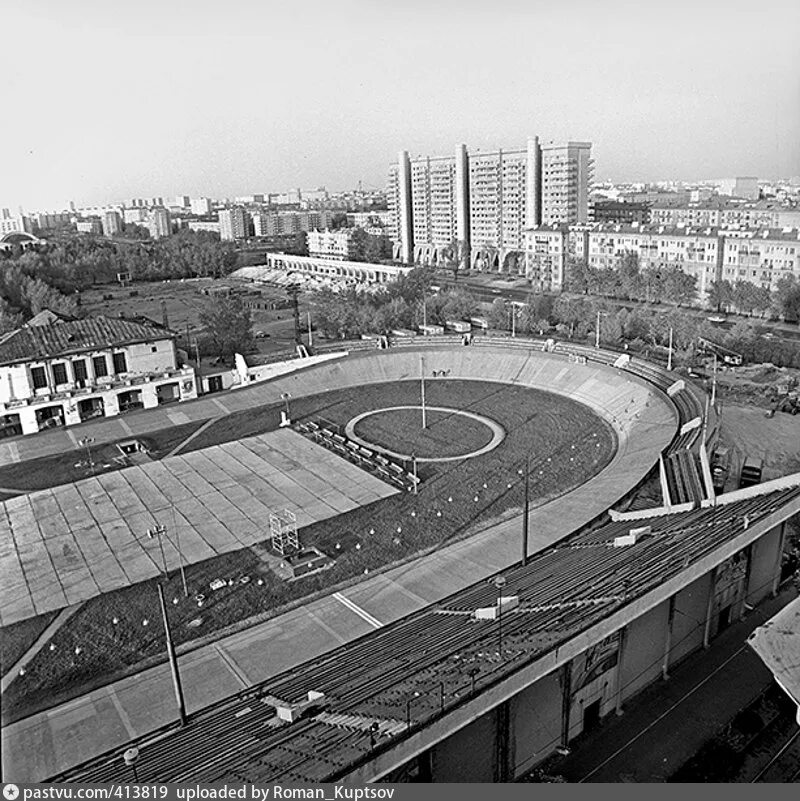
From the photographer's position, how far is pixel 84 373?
20531mm

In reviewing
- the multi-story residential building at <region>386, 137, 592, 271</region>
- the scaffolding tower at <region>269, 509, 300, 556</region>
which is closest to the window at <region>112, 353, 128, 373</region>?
the scaffolding tower at <region>269, 509, 300, 556</region>

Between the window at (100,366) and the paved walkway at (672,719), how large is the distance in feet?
57.1

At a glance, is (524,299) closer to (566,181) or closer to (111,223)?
(566,181)

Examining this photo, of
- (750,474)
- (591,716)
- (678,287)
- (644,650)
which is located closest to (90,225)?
(678,287)

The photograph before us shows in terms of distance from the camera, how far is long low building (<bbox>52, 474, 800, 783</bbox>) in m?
5.94

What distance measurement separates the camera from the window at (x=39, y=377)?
64.6 feet

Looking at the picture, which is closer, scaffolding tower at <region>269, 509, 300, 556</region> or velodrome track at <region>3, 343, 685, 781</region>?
velodrome track at <region>3, 343, 685, 781</region>


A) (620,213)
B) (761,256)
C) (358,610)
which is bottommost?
(358,610)

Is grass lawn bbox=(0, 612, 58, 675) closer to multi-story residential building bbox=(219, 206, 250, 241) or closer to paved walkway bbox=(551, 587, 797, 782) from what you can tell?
paved walkway bbox=(551, 587, 797, 782)

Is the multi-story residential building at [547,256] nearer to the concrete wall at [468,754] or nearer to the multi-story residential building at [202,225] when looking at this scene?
the concrete wall at [468,754]

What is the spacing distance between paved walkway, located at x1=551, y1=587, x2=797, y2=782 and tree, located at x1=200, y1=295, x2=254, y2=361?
20.3 metres

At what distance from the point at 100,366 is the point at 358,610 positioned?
45.6 feet

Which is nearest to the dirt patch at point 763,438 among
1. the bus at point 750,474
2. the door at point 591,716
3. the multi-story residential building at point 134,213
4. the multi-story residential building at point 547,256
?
the bus at point 750,474

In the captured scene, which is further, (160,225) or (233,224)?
(233,224)
